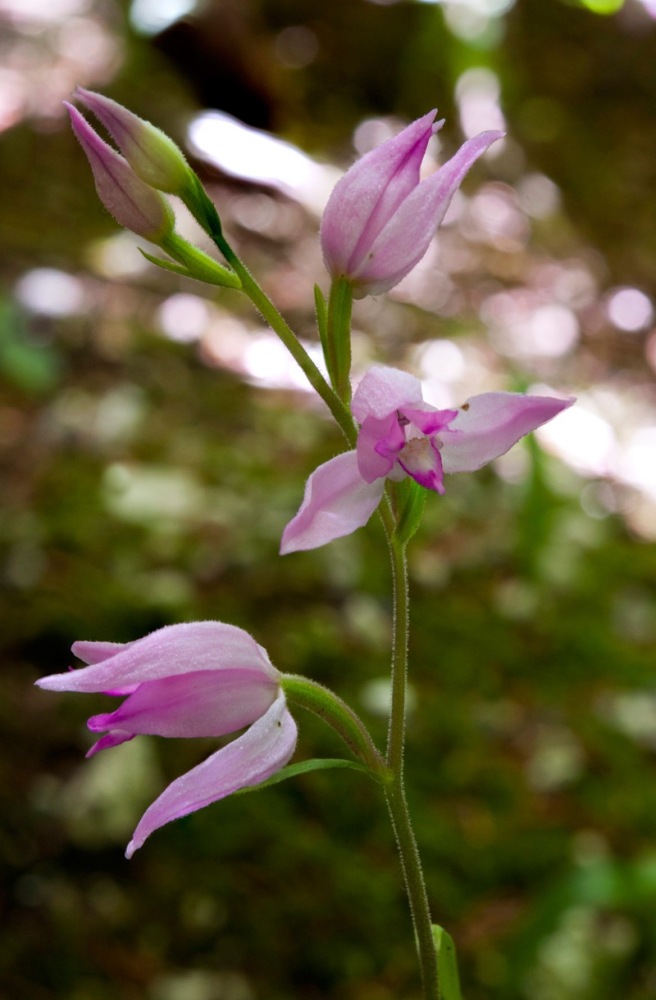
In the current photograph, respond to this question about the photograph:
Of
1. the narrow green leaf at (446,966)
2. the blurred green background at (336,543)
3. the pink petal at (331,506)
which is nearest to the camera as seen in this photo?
the pink petal at (331,506)

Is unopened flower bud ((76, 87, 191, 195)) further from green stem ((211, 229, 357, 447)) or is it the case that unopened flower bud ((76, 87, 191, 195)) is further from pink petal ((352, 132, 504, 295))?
pink petal ((352, 132, 504, 295))

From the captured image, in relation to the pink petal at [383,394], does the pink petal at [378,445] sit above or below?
below

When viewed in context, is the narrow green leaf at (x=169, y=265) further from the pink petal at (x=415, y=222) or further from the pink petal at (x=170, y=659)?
the pink petal at (x=170, y=659)

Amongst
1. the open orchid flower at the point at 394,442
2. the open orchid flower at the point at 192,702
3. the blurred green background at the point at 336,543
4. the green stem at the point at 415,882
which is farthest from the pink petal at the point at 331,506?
the blurred green background at the point at 336,543

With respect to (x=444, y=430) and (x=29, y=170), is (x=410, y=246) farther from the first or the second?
(x=29, y=170)

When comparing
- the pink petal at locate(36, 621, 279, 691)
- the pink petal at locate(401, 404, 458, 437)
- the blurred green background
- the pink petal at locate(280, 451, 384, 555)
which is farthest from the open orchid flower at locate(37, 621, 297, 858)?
the blurred green background

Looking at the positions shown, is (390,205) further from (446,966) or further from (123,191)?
(446,966)

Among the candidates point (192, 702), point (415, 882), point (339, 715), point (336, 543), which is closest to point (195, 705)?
point (192, 702)
